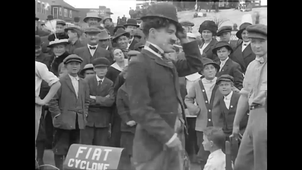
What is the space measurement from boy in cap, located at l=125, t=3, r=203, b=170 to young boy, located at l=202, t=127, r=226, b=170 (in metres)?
A: 0.25

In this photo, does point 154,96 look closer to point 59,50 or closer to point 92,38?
point 92,38

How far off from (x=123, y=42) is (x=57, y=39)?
609 millimetres

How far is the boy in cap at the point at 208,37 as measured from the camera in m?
3.85

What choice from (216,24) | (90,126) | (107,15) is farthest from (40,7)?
(216,24)

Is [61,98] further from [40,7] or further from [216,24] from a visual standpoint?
[216,24]

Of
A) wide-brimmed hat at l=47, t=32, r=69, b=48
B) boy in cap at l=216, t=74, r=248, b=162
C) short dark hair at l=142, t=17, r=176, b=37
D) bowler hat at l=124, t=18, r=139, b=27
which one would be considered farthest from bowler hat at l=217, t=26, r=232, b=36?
wide-brimmed hat at l=47, t=32, r=69, b=48

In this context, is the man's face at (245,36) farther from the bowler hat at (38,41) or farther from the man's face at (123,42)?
the bowler hat at (38,41)

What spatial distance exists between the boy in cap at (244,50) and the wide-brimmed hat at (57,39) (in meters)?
1.43

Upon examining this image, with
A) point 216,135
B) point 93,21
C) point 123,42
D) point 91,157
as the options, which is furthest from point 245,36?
point 91,157

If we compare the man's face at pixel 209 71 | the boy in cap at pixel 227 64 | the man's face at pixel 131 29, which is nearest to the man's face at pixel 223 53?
the boy in cap at pixel 227 64

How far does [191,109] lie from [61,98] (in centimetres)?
109

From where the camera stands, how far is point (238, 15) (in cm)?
381

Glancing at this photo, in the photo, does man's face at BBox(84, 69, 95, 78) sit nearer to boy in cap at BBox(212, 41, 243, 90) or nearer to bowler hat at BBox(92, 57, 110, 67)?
bowler hat at BBox(92, 57, 110, 67)

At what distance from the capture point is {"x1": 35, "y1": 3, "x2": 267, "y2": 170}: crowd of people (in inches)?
143
